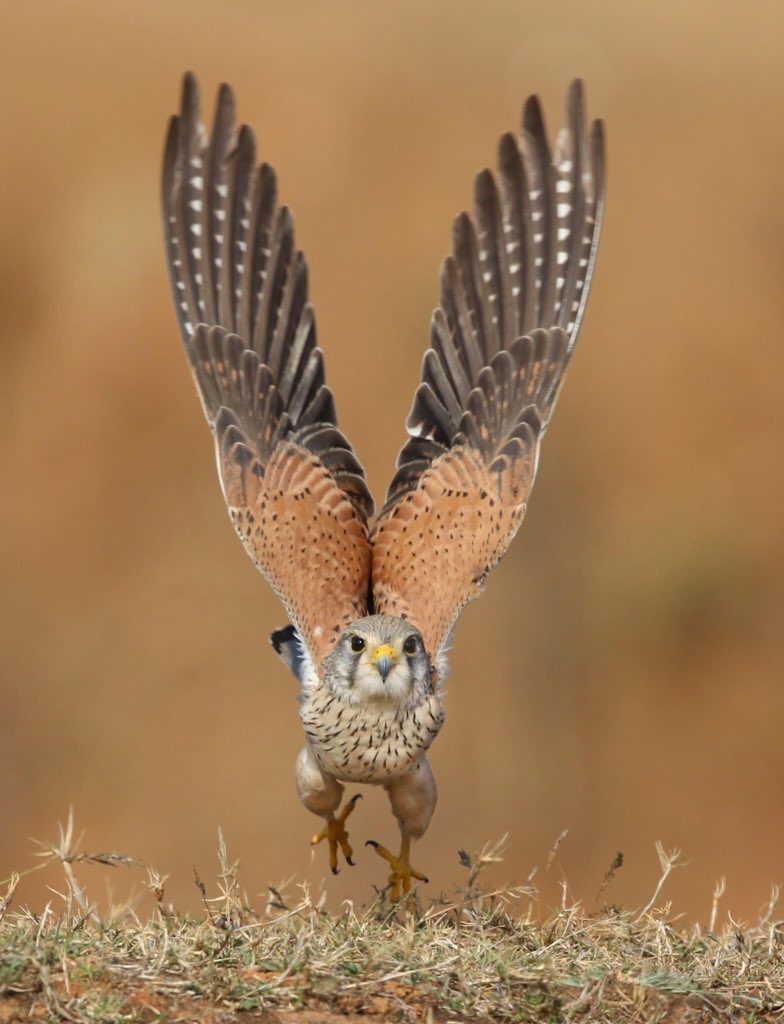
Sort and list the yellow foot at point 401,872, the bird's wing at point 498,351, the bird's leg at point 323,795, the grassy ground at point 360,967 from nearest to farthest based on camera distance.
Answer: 1. the grassy ground at point 360,967
2. the yellow foot at point 401,872
3. the bird's leg at point 323,795
4. the bird's wing at point 498,351

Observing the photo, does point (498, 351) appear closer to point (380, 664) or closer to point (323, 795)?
point (380, 664)

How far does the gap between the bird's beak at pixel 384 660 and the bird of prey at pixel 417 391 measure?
0.46 meters

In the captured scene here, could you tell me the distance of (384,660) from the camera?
528 centimetres

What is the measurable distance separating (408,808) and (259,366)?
1.74m

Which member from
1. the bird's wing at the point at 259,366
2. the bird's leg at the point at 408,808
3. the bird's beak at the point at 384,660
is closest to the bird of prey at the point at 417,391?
the bird's wing at the point at 259,366

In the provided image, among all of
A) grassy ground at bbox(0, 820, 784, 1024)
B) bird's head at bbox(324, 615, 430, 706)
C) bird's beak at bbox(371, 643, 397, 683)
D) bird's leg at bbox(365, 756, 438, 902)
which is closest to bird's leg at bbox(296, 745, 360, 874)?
bird's leg at bbox(365, 756, 438, 902)

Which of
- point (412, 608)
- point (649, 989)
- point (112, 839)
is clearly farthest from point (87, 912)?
point (112, 839)

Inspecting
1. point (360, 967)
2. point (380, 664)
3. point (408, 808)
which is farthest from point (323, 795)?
point (360, 967)

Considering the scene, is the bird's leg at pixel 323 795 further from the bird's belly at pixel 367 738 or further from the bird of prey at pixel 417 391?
the bird's belly at pixel 367 738

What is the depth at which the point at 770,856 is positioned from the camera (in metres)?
13.2

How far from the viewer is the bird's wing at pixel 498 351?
620 centimetres

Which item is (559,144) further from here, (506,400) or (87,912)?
(87,912)

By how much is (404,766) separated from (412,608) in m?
0.69

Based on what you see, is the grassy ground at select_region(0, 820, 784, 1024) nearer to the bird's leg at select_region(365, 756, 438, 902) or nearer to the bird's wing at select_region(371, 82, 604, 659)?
the bird's leg at select_region(365, 756, 438, 902)
